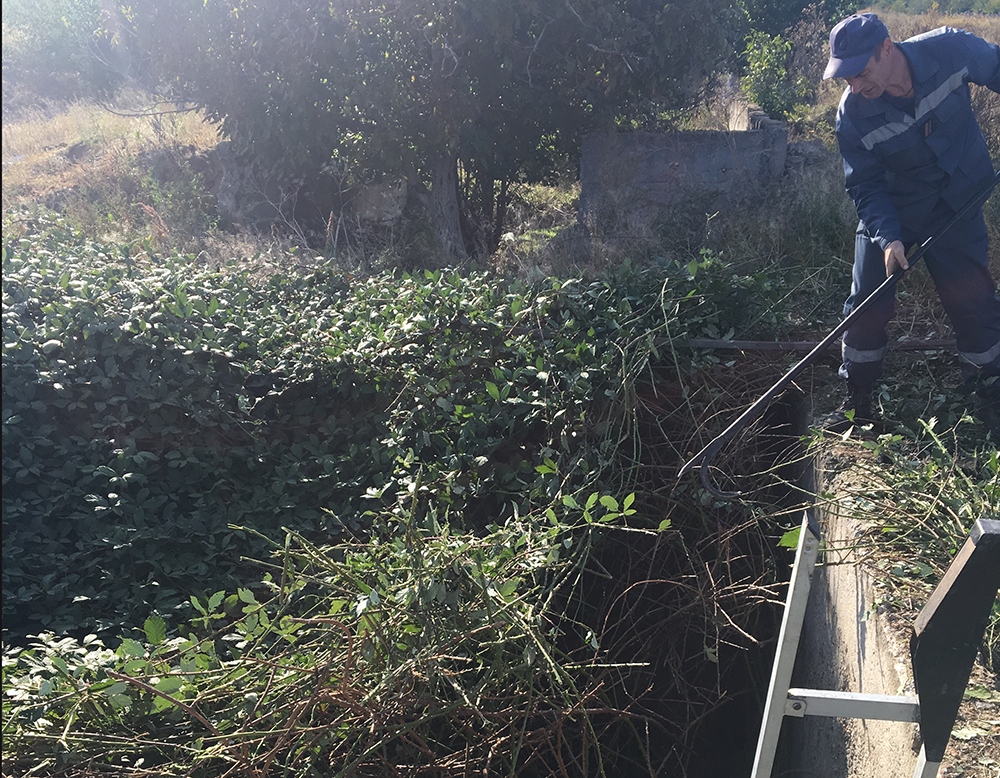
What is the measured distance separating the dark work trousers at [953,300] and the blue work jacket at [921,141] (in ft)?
0.42

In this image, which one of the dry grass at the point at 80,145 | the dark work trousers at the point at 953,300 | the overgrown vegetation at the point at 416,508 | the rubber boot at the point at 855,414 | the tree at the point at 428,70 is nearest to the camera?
the overgrown vegetation at the point at 416,508

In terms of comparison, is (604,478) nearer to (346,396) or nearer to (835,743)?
(835,743)

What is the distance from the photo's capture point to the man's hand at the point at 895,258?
303 cm

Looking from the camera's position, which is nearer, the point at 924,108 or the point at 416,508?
the point at 924,108

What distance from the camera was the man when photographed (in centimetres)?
308

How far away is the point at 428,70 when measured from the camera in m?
7.28

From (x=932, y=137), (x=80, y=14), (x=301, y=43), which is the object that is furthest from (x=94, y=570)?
(x=80, y=14)

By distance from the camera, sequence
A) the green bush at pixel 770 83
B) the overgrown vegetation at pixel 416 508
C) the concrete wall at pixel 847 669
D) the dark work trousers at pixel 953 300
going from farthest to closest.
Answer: the green bush at pixel 770 83, the dark work trousers at pixel 953 300, the overgrown vegetation at pixel 416 508, the concrete wall at pixel 847 669

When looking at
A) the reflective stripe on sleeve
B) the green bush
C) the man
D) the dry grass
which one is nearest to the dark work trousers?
the man

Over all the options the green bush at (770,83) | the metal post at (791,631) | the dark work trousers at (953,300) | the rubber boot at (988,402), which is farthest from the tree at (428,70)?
the metal post at (791,631)

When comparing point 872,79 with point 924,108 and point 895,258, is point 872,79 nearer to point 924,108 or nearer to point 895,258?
point 924,108

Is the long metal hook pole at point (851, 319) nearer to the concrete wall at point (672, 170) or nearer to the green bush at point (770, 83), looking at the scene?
the concrete wall at point (672, 170)

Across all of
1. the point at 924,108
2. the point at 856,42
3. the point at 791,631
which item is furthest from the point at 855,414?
the point at 791,631

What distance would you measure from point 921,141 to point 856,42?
1.82 feet
